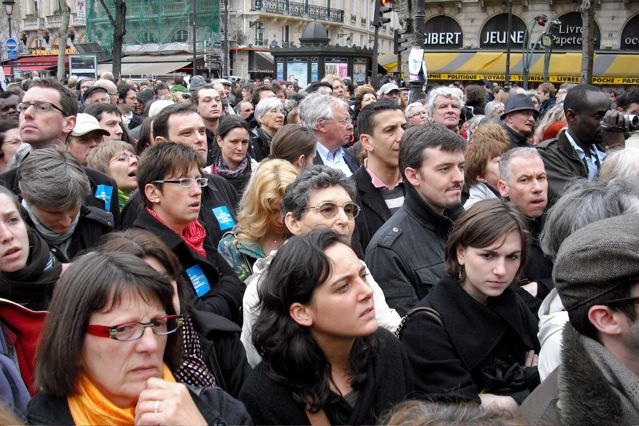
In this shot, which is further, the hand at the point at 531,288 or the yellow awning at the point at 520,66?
the yellow awning at the point at 520,66

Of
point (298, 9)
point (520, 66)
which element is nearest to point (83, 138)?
point (520, 66)

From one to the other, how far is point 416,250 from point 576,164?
272 centimetres

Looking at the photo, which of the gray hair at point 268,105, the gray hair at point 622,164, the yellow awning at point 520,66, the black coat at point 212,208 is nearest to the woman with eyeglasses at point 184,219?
the black coat at point 212,208

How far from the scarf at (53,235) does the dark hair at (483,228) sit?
2272 mm

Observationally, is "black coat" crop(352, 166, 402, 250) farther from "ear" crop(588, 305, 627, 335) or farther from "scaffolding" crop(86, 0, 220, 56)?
"scaffolding" crop(86, 0, 220, 56)

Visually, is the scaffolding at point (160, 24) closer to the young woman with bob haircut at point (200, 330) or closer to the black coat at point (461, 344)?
the young woman with bob haircut at point (200, 330)

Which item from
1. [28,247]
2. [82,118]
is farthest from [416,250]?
[82,118]

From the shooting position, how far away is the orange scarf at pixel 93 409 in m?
2.16

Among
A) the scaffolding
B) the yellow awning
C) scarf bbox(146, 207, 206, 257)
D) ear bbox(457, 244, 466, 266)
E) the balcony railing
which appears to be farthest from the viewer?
the balcony railing

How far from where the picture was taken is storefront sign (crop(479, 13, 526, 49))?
116 ft

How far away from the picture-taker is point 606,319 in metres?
2.08

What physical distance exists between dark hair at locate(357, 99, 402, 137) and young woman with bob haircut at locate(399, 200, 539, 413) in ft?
7.58

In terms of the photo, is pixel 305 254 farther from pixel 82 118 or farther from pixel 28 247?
pixel 82 118

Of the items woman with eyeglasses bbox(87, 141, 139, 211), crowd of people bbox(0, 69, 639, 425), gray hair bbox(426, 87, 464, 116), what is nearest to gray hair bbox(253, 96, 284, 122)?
gray hair bbox(426, 87, 464, 116)
